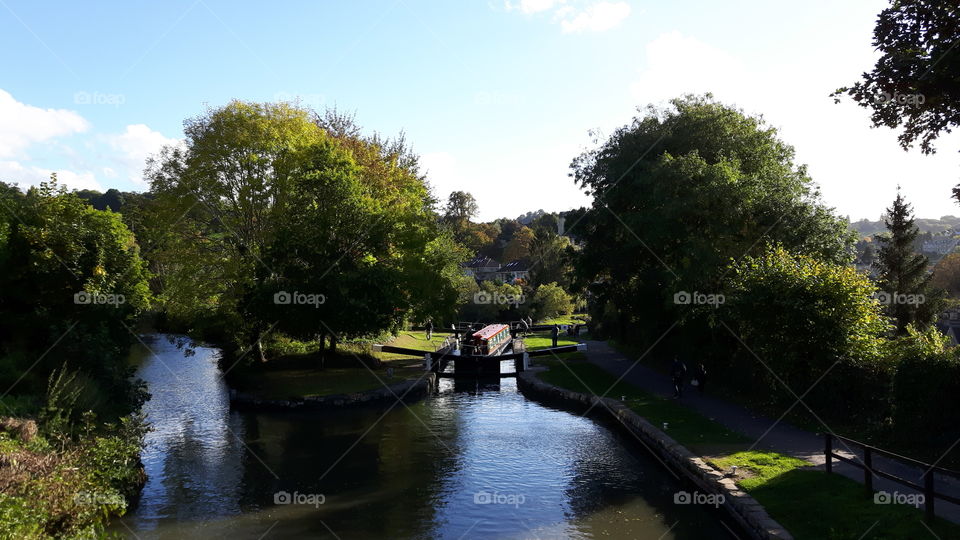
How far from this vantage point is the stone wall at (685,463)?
40.5 feet

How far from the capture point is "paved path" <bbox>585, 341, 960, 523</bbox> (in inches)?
503

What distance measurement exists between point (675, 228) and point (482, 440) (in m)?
12.8

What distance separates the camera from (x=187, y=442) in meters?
20.9

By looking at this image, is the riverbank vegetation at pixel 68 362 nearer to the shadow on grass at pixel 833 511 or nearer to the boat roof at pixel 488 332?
the shadow on grass at pixel 833 511

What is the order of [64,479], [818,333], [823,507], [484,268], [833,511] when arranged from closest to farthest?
[833,511], [823,507], [64,479], [818,333], [484,268]

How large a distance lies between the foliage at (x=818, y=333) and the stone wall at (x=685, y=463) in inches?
181

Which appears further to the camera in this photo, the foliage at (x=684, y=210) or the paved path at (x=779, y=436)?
the foliage at (x=684, y=210)

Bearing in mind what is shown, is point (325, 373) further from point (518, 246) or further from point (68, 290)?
point (518, 246)

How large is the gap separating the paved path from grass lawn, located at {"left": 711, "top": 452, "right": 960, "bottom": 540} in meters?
0.60

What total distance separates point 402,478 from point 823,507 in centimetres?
1064

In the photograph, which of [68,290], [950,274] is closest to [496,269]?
[950,274]

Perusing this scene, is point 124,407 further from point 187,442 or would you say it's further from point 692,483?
point 692,483

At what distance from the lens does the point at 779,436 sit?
17.9 m

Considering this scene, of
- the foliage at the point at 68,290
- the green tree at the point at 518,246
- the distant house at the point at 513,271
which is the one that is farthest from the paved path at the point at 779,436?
the green tree at the point at 518,246
